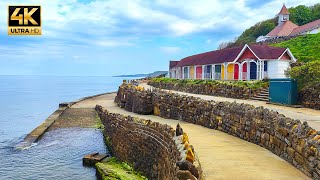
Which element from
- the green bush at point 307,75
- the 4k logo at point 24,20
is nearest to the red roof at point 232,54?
the green bush at point 307,75

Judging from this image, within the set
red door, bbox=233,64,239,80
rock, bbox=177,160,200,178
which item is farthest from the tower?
rock, bbox=177,160,200,178

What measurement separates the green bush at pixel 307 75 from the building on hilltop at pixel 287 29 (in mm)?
48635

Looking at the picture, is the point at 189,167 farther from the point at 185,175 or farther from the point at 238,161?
the point at 238,161

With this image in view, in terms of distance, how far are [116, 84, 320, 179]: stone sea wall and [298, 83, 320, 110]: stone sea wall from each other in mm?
5703

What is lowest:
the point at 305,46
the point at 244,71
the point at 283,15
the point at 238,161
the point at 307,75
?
the point at 238,161

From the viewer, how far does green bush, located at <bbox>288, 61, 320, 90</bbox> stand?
1938 centimetres

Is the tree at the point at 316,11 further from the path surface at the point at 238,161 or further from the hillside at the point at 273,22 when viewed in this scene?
the path surface at the point at 238,161

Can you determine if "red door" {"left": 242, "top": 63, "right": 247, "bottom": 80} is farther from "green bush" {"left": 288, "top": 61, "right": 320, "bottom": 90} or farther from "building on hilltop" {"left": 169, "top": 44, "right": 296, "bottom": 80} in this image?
"green bush" {"left": 288, "top": 61, "right": 320, "bottom": 90}

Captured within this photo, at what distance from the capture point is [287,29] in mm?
76000

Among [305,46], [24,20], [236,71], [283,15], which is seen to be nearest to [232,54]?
[236,71]

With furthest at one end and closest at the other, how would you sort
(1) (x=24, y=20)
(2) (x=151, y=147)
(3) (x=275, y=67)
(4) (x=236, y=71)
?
(4) (x=236, y=71), (3) (x=275, y=67), (1) (x=24, y=20), (2) (x=151, y=147)

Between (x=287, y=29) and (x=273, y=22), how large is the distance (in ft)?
63.6

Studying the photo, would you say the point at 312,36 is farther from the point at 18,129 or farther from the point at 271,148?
the point at 271,148

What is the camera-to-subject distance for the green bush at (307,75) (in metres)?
19.4
